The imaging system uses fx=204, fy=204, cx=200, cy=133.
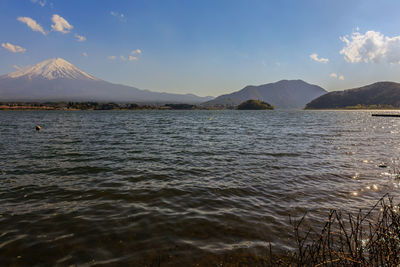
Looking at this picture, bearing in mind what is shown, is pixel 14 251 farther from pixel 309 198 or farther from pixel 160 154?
pixel 160 154

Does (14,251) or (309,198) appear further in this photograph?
(309,198)

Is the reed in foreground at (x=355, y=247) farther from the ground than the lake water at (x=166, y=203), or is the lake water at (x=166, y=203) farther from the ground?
the reed in foreground at (x=355, y=247)

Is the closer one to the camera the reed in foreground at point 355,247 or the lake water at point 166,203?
the reed in foreground at point 355,247

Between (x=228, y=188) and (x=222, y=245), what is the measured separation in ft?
15.7

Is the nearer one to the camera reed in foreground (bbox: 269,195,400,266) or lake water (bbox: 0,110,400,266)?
reed in foreground (bbox: 269,195,400,266)

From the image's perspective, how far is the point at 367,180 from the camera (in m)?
12.8

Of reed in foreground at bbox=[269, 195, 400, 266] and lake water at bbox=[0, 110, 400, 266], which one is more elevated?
reed in foreground at bbox=[269, 195, 400, 266]

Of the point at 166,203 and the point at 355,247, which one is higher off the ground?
the point at 355,247

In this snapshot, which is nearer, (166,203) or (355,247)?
(355,247)

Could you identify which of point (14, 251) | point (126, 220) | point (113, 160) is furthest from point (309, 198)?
point (113, 160)

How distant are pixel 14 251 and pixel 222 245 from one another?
256 inches

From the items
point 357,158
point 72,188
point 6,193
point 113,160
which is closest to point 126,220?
point 72,188

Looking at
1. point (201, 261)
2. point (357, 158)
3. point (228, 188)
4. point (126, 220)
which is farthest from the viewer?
point (357, 158)

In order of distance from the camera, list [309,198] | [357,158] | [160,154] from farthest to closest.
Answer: [160,154], [357,158], [309,198]
